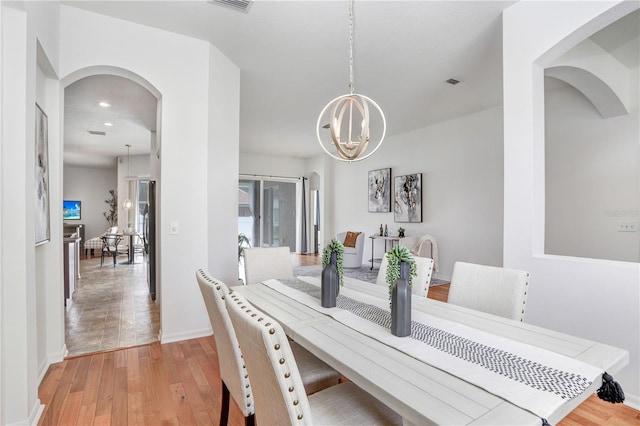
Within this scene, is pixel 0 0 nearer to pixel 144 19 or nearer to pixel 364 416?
pixel 144 19

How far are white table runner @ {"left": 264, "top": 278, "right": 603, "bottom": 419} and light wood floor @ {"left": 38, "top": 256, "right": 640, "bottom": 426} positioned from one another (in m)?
1.11

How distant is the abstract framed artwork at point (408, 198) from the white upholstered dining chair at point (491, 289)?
4.33m

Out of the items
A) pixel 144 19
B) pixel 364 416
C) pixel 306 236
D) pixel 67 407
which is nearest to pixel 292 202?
pixel 306 236

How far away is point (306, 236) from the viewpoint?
31.2 ft

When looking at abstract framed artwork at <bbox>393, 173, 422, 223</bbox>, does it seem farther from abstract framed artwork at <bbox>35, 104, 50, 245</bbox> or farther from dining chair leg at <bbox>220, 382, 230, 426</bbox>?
abstract framed artwork at <bbox>35, 104, 50, 245</bbox>

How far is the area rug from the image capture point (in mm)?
5758

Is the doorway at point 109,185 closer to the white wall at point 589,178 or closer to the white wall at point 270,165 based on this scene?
the white wall at point 270,165

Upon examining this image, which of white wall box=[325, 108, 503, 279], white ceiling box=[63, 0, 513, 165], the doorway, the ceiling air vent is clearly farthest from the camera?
white wall box=[325, 108, 503, 279]

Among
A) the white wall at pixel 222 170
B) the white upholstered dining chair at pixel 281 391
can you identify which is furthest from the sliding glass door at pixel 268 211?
the white upholstered dining chair at pixel 281 391

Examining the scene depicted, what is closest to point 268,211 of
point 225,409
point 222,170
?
point 222,170

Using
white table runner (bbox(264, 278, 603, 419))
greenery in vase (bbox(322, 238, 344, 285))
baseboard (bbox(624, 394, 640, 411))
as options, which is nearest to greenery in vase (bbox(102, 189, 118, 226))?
greenery in vase (bbox(322, 238, 344, 285))

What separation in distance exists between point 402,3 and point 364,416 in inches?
109

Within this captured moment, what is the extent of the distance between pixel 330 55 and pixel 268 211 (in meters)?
6.32

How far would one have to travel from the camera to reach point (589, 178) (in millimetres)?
3949
